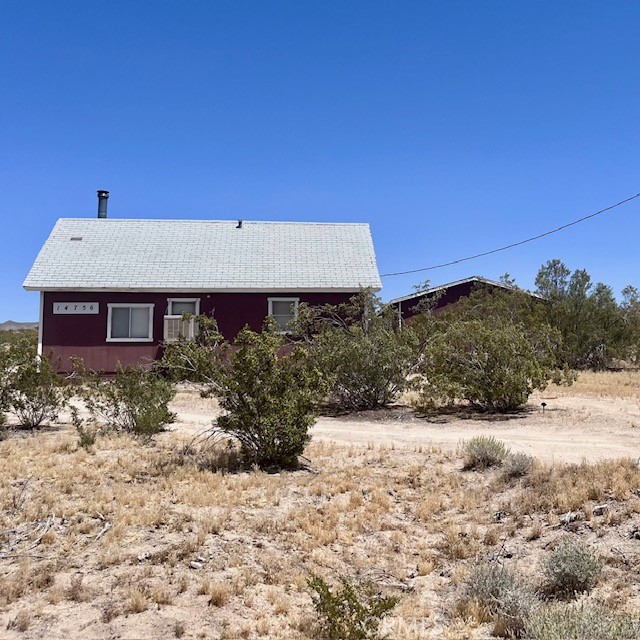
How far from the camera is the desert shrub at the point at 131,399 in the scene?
10.7m

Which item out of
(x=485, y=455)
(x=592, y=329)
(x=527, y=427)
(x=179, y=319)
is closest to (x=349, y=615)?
(x=485, y=455)

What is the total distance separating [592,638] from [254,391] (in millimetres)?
5753

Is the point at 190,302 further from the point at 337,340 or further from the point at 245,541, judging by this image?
the point at 245,541

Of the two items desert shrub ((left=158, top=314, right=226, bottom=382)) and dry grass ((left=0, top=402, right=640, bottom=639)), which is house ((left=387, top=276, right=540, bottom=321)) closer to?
desert shrub ((left=158, top=314, right=226, bottom=382))

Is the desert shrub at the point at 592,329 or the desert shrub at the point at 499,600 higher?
the desert shrub at the point at 592,329

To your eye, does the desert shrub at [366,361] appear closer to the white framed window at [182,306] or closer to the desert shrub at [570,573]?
the white framed window at [182,306]

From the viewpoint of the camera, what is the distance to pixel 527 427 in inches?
460

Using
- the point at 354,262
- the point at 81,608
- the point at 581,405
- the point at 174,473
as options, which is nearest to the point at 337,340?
the point at 581,405

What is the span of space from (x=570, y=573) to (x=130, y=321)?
1858 cm

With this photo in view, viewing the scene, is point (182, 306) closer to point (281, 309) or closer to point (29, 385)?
point (281, 309)

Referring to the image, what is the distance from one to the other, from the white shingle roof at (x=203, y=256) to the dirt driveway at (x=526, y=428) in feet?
23.6

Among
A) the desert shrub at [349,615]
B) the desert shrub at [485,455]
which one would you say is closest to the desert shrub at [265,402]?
the desert shrub at [485,455]

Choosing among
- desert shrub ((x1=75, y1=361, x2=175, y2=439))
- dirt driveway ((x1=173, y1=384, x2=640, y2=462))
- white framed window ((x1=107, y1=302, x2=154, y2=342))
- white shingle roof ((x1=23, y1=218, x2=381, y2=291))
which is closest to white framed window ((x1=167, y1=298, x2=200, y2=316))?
white shingle roof ((x1=23, y1=218, x2=381, y2=291))

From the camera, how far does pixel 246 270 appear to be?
71.7 feet
